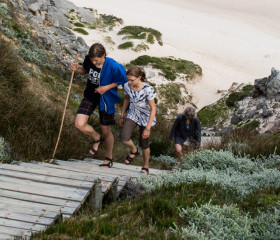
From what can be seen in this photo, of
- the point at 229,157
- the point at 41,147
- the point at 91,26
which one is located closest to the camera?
the point at 41,147

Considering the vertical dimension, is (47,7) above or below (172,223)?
above

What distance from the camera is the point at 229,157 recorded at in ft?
18.4

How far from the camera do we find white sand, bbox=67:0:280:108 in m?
29.9

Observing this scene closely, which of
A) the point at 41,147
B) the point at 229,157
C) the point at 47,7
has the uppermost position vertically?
the point at 47,7

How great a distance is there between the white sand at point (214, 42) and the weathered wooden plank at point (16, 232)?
22954 millimetres

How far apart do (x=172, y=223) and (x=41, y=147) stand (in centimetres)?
295

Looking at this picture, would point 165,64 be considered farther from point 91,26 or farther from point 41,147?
point 41,147

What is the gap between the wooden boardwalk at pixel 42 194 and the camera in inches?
113

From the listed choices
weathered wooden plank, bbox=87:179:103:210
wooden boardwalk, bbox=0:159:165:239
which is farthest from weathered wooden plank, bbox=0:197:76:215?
weathered wooden plank, bbox=87:179:103:210

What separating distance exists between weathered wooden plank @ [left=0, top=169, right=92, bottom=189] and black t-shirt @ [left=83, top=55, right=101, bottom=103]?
164cm

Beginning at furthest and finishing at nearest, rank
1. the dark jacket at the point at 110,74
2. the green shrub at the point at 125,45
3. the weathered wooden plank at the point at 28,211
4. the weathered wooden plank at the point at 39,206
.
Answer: the green shrub at the point at 125,45, the dark jacket at the point at 110,74, the weathered wooden plank at the point at 39,206, the weathered wooden plank at the point at 28,211

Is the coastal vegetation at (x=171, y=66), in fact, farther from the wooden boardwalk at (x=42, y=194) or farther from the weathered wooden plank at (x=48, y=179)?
the weathered wooden plank at (x=48, y=179)

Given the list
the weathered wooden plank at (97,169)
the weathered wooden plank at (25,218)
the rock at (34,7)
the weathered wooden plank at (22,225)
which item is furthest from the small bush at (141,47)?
the weathered wooden plank at (22,225)

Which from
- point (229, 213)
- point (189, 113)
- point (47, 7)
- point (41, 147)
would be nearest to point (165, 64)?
point (47, 7)
